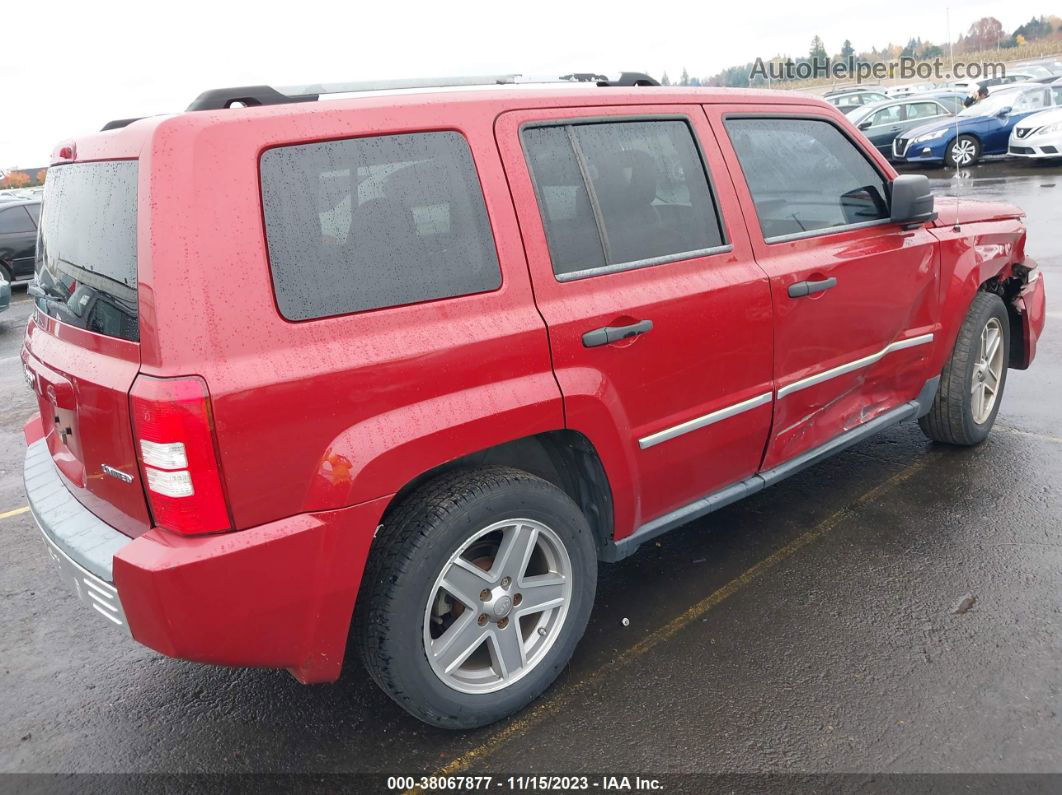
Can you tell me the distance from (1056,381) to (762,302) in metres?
3.47

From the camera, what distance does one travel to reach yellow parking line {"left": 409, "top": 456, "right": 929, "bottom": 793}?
8.63 feet

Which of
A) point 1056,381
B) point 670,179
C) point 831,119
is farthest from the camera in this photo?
point 1056,381

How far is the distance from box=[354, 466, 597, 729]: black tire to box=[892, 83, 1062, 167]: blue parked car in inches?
744

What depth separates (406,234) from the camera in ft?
7.91

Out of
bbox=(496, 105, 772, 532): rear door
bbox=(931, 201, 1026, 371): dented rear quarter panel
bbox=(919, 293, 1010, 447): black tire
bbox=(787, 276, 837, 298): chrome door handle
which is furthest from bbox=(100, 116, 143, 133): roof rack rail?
bbox=(919, 293, 1010, 447): black tire

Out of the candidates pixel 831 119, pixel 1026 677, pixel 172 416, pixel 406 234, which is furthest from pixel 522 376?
pixel 831 119

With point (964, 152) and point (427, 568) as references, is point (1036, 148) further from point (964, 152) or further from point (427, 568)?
point (427, 568)

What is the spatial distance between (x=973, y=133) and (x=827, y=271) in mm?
18471

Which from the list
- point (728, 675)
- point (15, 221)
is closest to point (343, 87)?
point (728, 675)

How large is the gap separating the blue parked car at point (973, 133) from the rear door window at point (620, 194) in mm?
17851

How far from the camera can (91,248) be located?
2.41 meters

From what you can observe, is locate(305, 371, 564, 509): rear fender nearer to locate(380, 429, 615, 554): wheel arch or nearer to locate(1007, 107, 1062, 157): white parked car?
locate(380, 429, 615, 554): wheel arch

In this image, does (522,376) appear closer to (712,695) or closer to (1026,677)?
(712,695)

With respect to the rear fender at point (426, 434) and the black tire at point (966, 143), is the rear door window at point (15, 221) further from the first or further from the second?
the black tire at point (966, 143)
